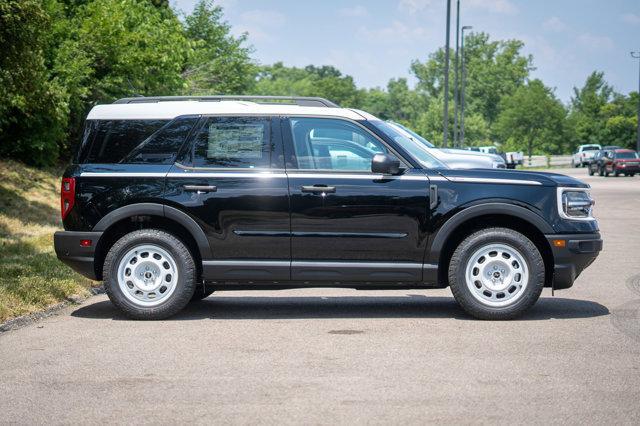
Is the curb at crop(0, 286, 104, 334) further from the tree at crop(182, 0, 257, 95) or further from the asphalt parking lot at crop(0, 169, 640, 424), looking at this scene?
the tree at crop(182, 0, 257, 95)

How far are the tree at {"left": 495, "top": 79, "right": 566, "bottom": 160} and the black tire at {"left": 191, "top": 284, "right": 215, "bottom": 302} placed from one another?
92020 millimetres

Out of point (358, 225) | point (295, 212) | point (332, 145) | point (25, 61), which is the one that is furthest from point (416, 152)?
point (25, 61)

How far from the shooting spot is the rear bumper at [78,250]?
913 centimetres

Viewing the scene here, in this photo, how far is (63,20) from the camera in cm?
2727

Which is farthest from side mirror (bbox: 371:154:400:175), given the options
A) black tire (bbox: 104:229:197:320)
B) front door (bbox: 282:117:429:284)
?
black tire (bbox: 104:229:197:320)

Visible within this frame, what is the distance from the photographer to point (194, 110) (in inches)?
364

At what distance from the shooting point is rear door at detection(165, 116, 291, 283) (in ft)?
29.4

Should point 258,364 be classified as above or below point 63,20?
below

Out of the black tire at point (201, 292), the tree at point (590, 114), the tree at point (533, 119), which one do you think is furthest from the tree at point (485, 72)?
the black tire at point (201, 292)

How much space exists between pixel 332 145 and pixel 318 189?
1.55 feet

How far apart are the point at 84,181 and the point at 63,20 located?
762 inches

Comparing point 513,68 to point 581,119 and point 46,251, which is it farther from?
point 46,251

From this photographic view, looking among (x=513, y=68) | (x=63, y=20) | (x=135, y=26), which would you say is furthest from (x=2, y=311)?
(x=513, y=68)

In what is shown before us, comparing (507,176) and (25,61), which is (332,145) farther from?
(25,61)
